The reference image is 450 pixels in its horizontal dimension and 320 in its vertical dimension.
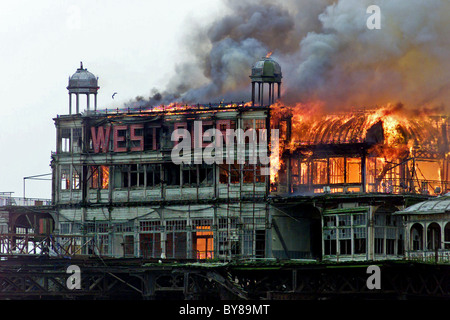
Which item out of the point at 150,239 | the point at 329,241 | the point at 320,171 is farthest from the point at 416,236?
the point at 150,239

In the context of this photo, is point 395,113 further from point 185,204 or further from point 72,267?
point 72,267

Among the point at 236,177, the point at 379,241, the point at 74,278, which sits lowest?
the point at 74,278

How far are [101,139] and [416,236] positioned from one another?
3701 cm

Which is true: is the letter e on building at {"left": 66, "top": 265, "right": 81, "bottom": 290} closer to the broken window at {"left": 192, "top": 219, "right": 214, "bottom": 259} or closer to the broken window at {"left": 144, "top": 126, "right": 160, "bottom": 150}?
the broken window at {"left": 192, "top": 219, "right": 214, "bottom": 259}

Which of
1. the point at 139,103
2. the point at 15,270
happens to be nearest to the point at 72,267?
the point at 15,270

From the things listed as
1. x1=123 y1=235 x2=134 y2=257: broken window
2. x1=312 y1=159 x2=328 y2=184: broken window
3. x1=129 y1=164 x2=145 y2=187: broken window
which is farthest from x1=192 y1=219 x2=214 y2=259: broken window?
x1=312 y1=159 x2=328 y2=184: broken window

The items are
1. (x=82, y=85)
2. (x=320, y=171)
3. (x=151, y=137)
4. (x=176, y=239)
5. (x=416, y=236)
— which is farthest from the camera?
(x=82, y=85)

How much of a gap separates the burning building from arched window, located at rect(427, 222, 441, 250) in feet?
36.0

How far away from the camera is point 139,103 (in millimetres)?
136500

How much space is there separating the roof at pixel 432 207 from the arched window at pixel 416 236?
124 cm

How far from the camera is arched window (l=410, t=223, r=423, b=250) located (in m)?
109

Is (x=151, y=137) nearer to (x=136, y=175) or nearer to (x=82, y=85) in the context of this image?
(x=136, y=175)

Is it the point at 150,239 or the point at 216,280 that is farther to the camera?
the point at 150,239

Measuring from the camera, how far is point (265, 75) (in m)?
129
